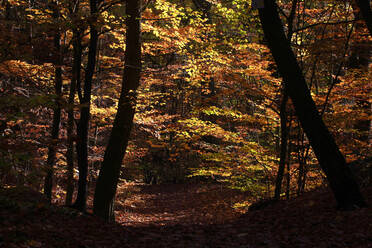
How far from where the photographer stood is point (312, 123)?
549 cm

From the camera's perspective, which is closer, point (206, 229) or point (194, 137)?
point (206, 229)

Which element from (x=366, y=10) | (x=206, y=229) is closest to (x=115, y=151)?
(x=206, y=229)

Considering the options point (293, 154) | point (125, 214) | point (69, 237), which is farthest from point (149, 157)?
point (69, 237)

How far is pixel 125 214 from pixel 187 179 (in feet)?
28.2

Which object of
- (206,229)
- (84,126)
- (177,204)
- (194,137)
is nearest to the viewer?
(206,229)

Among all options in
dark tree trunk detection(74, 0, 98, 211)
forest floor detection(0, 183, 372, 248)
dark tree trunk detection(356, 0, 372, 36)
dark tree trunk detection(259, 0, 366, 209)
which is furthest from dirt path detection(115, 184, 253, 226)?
dark tree trunk detection(356, 0, 372, 36)

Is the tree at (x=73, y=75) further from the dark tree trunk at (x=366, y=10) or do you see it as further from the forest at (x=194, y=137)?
the dark tree trunk at (x=366, y=10)

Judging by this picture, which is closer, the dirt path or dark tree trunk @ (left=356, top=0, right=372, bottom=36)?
dark tree trunk @ (left=356, top=0, right=372, bottom=36)

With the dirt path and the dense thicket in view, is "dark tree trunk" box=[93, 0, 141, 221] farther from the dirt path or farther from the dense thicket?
the dirt path

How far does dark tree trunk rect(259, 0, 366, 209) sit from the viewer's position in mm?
5332

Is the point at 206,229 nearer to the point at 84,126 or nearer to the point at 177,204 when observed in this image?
the point at 84,126

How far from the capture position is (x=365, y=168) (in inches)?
279

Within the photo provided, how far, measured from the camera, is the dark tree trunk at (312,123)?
17.5 feet

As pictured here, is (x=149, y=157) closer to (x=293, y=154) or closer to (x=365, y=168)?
(x=293, y=154)
